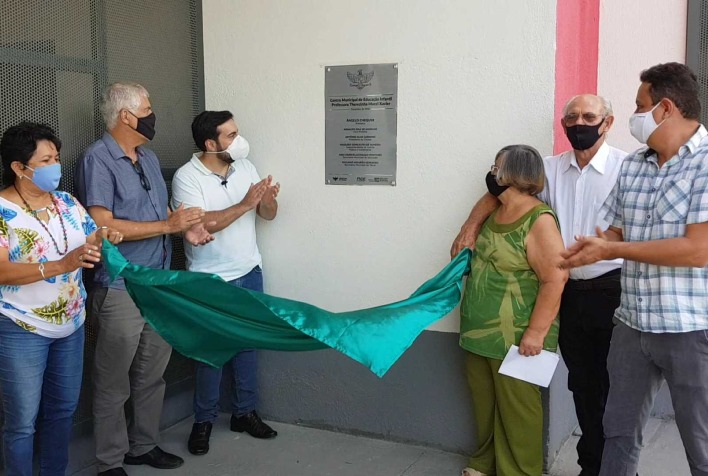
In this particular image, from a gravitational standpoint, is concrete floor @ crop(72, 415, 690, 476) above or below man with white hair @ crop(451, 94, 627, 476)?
below

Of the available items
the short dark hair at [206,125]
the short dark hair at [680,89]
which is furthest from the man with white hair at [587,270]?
the short dark hair at [206,125]

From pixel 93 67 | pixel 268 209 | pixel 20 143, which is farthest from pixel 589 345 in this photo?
pixel 93 67

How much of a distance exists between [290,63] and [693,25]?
2.52 metres

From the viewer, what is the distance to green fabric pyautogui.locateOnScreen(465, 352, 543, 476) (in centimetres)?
369

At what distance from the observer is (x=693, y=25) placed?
15.0 feet

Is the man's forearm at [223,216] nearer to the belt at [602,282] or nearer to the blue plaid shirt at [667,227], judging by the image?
the belt at [602,282]

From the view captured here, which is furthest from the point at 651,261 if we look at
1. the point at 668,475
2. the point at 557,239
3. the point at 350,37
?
the point at 350,37

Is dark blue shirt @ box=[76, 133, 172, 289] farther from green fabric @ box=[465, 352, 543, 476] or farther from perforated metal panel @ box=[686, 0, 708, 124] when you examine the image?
perforated metal panel @ box=[686, 0, 708, 124]

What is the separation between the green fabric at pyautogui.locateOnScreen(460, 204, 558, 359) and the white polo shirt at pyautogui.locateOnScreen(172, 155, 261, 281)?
142cm

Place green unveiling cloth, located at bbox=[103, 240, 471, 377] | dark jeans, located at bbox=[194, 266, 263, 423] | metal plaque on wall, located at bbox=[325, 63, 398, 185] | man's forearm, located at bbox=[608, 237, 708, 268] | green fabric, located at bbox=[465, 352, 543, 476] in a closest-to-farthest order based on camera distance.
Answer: man's forearm, located at bbox=[608, 237, 708, 268], green unveiling cloth, located at bbox=[103, 240, 471, 377], green fabric, located at bbox=[465, 352, 543, 476], metal plaque on wall, located at bbox=[325, 63, 398, 185], dark jeans, located at bbox=[194, 266, 263, 423]

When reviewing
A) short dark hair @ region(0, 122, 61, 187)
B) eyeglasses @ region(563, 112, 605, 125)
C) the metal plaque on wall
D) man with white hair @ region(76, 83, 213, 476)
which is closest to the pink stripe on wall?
eyeglasses @ region(563, 112, 605, 125)

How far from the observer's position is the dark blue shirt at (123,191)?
370 centimetres

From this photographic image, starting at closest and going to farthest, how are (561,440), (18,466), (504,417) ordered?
(18,466) → (504,417) → (561,440)

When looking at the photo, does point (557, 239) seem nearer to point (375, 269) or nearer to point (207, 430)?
point (375, 269)
